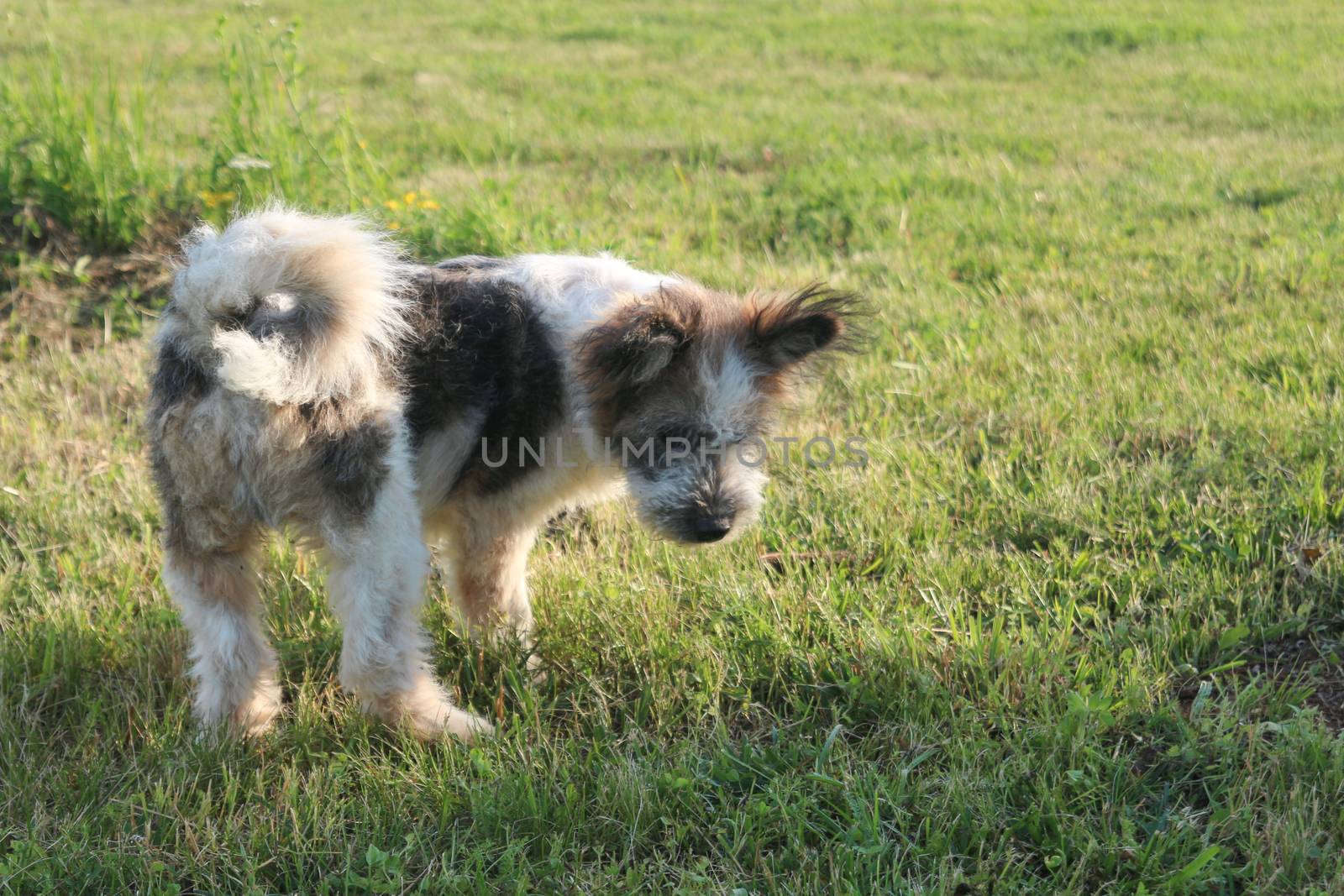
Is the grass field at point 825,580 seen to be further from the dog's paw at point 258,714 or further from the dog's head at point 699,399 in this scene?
the dog's head at point 699,399

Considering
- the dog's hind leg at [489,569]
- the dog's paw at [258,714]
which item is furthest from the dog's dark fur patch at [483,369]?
the dog's paw at [258,714]

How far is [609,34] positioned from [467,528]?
12558 mm

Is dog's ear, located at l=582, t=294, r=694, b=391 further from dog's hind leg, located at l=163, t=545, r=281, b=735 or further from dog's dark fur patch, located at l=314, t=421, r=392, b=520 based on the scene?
dog's hind leg, located at l=163, t=545, r=281, b=735

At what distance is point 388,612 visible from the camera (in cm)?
328

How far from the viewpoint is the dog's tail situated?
3047mm

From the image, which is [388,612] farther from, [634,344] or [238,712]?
[634,344]

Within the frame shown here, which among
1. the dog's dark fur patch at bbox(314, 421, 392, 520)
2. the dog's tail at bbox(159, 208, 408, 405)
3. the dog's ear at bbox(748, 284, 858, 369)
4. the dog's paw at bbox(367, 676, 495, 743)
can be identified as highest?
the dog's tail at bbox(159, 208, 408, 405)

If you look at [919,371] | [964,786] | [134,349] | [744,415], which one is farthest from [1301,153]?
[134,349]

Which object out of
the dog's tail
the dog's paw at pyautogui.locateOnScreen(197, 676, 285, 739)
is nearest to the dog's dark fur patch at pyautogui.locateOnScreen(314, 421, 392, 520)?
the dog's tail

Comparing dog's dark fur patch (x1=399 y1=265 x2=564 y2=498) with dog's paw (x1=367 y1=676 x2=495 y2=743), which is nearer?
dog's paw (x1=367 y1=676 x2=495 y2=743)

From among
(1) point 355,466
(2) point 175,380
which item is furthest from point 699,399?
(2) point 175,380

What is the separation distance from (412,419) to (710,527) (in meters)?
1.00

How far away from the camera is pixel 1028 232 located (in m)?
7.50

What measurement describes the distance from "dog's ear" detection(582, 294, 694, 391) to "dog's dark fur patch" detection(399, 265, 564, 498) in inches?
8.7
